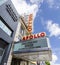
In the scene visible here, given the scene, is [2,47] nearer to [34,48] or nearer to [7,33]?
[7,33]

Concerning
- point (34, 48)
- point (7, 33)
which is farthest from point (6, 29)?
point (34, 48)

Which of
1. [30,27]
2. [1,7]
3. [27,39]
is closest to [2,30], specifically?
[1,7]

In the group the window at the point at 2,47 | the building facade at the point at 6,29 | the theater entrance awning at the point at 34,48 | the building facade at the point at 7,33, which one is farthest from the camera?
the window at the point at 2,47

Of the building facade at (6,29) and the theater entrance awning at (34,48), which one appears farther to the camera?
the building facade at (6,29)

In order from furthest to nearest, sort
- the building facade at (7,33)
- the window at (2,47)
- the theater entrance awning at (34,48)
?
the window at (2,47) < the building facade at (7,33) < the theater entrance awning at (34,48)

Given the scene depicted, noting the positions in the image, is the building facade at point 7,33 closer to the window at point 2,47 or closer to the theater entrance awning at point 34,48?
the window at point 2,47

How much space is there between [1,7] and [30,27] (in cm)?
1596

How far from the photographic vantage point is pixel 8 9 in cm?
2147

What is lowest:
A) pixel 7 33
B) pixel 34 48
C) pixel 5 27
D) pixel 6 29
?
pixel 34 48

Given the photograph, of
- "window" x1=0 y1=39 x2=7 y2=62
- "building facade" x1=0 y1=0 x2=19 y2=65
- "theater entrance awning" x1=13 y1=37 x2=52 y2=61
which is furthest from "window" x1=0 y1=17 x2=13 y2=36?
"theater entrance awning" x1=13 y1=37 x2=52 y2=61

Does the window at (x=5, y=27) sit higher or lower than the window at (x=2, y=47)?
higher

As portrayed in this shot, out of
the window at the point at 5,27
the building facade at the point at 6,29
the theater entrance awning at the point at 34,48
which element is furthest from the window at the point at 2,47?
the theater entrance awning at the point at 34,48

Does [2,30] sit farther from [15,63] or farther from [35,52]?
[15,63]

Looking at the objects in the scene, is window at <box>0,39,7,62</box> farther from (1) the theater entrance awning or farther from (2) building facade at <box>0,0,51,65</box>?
(1) the theater entrance awning
